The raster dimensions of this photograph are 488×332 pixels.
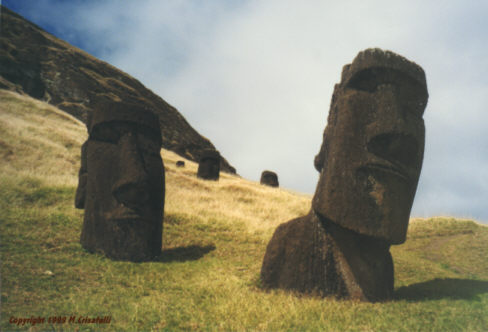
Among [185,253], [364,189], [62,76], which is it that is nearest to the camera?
[364,189]

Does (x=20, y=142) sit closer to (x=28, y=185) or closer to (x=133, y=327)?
(x=28, y=185)

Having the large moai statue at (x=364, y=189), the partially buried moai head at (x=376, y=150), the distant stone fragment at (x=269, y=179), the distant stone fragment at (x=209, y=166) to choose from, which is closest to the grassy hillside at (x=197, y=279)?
Answer: the large moai statue at (x=364, y=189)

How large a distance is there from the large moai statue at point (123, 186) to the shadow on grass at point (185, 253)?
0.34 m

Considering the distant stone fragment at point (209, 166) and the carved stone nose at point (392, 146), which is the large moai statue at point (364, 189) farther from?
the distant stone fragment at point (209, 166)

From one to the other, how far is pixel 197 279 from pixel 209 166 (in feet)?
55.3

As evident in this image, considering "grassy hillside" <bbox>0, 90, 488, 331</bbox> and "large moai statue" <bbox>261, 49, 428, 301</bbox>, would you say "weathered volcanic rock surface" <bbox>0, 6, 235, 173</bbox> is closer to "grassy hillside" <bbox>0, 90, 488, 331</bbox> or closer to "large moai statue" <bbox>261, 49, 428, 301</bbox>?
"grassy hillside" <bbox>0, 90, 488, 331</bbox>

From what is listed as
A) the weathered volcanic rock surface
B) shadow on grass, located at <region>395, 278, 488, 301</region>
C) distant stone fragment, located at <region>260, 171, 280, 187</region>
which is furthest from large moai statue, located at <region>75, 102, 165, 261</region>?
the weathered volcanic rock surface

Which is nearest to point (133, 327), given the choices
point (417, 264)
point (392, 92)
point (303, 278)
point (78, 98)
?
point (303, 278)

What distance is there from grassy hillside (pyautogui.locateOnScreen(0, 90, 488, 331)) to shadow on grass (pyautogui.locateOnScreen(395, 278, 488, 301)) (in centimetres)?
1

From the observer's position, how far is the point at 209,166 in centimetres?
2198

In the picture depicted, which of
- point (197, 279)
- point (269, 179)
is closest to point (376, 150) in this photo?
point (197, 279)

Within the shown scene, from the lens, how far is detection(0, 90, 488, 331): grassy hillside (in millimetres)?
3414

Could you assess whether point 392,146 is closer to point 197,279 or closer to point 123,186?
point 197,279

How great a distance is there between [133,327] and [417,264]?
21.0 feet
